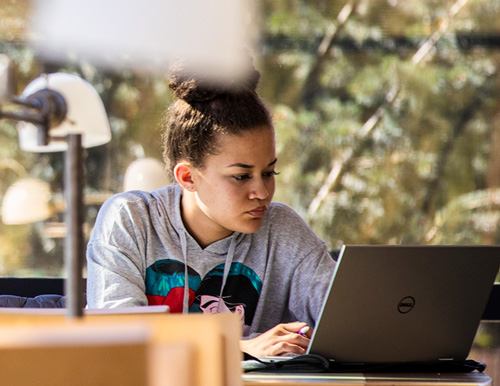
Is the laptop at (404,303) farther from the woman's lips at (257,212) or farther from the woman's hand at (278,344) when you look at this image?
the woman's lips at (257,212)

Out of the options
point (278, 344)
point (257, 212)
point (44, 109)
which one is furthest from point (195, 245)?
point (44, 109)

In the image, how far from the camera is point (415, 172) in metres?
4.76

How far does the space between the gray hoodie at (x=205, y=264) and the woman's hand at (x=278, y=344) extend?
298 mm

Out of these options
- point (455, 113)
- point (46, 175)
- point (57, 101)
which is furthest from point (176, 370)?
point (455, 113)

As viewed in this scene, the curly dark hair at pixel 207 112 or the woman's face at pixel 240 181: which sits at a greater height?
the curly dark hair at pixel 207 112

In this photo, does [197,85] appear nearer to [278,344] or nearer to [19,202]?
[278,344]

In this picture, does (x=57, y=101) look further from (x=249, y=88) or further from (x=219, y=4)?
(x=249, y=88)

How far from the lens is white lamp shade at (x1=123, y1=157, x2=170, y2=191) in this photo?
246 centimetres

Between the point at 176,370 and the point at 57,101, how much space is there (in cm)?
29

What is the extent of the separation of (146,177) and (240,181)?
86 cm

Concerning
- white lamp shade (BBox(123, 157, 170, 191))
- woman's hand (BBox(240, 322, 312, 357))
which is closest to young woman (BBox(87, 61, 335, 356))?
woman's hand (BBox(240, 322, 312, 357))

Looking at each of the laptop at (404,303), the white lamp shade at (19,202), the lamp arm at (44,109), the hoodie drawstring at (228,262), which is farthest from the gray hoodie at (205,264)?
the white lamp shade at (19,202)

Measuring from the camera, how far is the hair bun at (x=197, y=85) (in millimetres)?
1749

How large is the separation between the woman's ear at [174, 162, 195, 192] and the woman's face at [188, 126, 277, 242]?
0.14 feet
